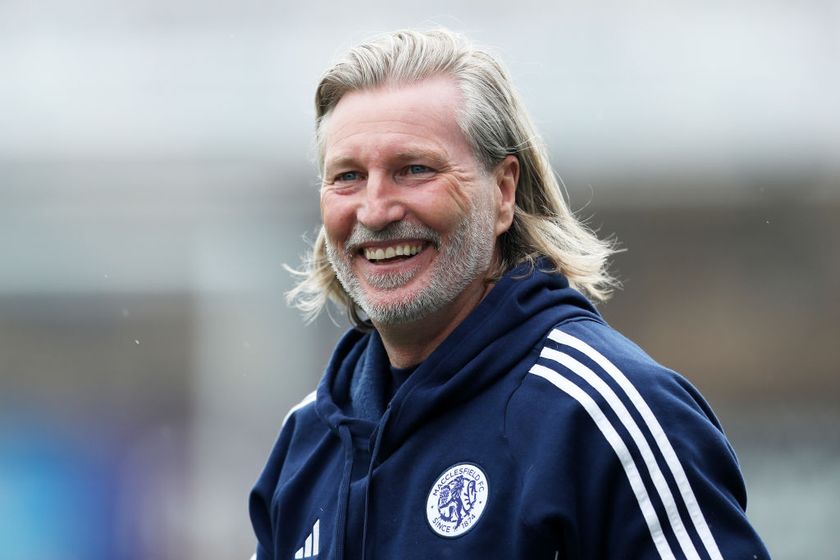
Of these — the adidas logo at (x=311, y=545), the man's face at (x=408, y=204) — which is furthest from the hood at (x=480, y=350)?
the adidas logo at (x=311, y=545)

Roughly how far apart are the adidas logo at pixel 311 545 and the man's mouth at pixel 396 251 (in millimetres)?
600

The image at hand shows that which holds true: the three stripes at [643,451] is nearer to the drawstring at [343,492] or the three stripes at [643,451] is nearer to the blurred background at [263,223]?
the drawstring at [343,492]

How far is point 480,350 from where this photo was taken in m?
2.34

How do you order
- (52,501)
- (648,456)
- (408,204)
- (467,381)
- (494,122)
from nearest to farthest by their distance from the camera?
1. (648,456)
2. (467,381)
3. (408,204)
4. (494,122)
5. (52,501)

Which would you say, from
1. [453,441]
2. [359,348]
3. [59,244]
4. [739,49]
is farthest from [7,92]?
[453,441]

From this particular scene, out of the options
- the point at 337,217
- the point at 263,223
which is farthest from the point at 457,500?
the point at 263,223

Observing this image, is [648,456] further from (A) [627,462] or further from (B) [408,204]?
(B) [408,204]

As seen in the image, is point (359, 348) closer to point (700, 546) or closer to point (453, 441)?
point (453, 441)

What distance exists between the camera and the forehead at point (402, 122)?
244cm

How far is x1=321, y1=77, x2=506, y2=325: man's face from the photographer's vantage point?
2.42 meters

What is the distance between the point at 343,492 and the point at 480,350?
16.6 inches

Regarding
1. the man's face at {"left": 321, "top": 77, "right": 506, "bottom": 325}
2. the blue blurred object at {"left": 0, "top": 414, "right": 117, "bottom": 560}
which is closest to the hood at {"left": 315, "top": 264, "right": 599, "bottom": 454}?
the man's face at {"left": 321, "top": 77, "right": 506, "bottom": 325}

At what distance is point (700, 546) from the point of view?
199cm

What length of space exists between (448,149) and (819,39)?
24.5 ft
